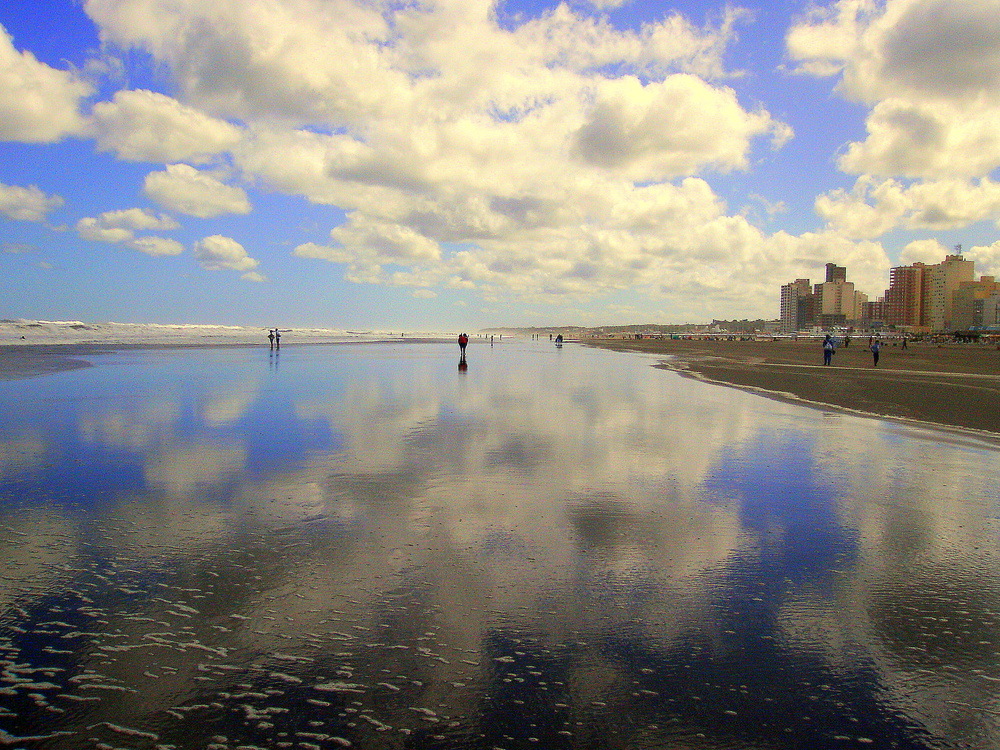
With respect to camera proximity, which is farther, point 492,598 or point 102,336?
point 102,336

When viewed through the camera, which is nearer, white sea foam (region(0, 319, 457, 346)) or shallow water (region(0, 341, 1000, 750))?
shallow water (region(0, 341, 1000, 750))

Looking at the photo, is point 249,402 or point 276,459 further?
point 249,402

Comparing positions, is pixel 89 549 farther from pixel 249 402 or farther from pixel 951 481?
pixel 249 402

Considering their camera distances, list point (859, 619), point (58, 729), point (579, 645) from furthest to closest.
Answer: point (859, 619)
point (579, 645)
point (58, 729)

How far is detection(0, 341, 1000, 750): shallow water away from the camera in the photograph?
3.58 metres

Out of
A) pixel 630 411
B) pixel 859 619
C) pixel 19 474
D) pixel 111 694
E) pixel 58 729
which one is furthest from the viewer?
pixel 630 411

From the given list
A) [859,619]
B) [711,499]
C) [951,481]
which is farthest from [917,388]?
[859,619]

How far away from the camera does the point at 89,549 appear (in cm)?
605

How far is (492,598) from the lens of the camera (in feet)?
16.8

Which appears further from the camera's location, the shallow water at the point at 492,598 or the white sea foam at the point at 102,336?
the white sea foam at the point at 102,336

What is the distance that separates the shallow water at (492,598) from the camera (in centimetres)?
358

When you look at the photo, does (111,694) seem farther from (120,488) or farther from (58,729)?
(120,488)

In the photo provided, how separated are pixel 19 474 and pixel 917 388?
30.7 metres

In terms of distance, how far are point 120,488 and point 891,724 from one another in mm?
9098
